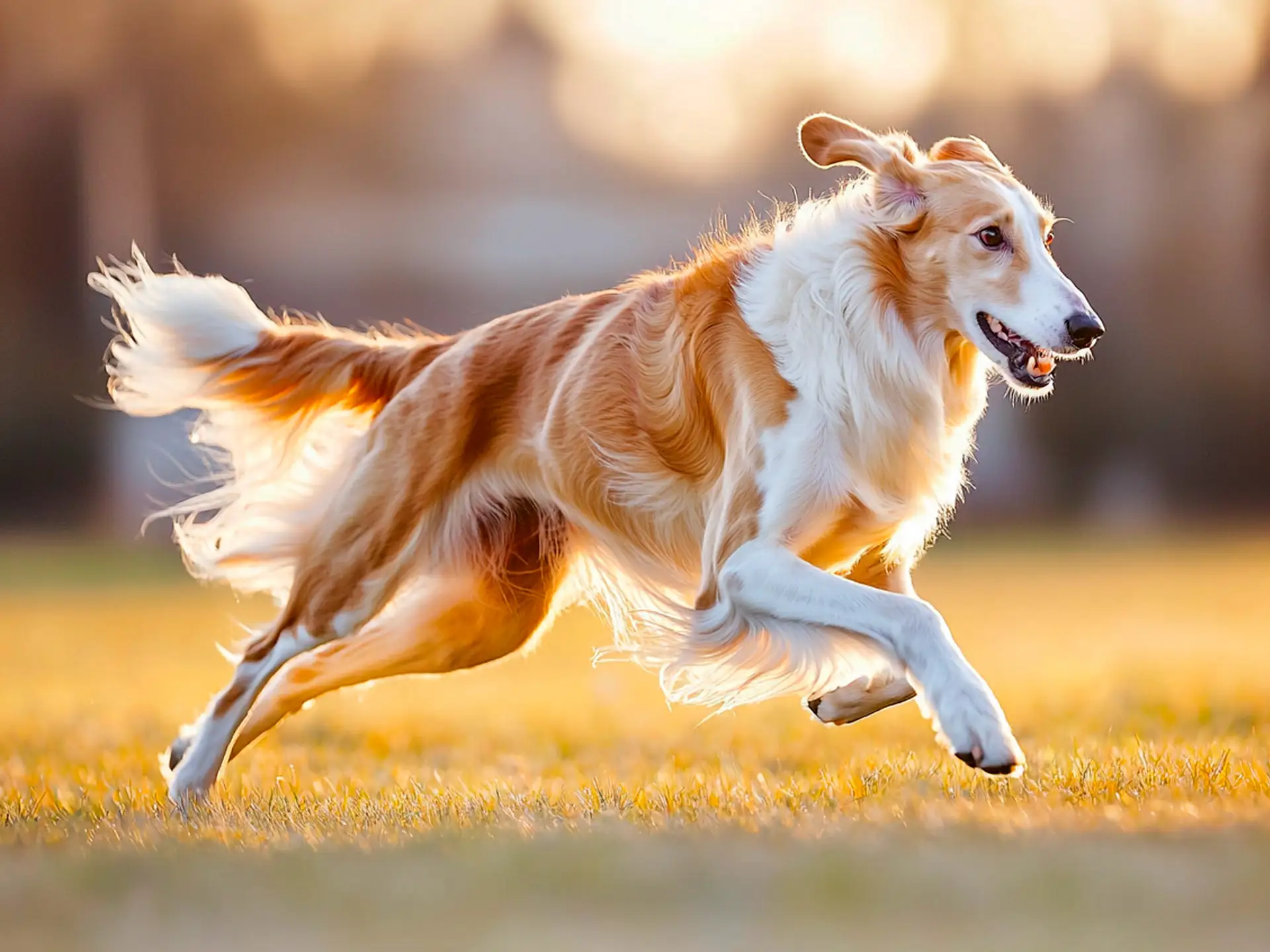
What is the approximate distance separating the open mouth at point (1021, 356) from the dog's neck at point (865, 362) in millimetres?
185

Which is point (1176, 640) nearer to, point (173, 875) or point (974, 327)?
point (974, 327)

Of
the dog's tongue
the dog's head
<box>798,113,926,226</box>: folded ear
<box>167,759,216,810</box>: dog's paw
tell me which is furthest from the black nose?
<box>167,759,216,810</box>: dog's paw

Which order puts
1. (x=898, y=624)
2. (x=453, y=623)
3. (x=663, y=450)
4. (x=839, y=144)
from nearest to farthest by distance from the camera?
1. (x=898, y=624)
2. (x=839, y=144)
3. (x=663, y=450)
4. (x=453, y=623)

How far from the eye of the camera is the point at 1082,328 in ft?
13.7

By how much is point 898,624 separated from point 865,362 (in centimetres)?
87

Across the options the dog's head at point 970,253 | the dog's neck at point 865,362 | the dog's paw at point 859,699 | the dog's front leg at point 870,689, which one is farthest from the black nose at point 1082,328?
the dog's paw at point 859,699

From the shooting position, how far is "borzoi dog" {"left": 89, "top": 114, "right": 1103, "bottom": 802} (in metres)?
4.32

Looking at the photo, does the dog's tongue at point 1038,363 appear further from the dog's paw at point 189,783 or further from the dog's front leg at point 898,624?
the dog's paw at point 189,783

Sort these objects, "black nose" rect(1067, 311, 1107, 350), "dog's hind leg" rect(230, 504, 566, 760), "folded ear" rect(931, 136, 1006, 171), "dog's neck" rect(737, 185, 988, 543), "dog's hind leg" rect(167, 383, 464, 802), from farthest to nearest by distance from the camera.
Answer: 1. "dog's hind leg" rect(230, 504, 566, 760)
2. "dog's hind leg" rect(167, 383, 464, 802)
3. "folded ear" rect(931, 136, 1006, 171)
4. "dog's neck" rect(737, 185, 988, 543)
5. "black nose" rect(1067, 311, 1107, 350)

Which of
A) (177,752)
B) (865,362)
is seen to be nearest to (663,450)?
(865,362)

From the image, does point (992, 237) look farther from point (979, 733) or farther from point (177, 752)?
point (177, 752)

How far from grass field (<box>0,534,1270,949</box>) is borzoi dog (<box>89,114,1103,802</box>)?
0.36m

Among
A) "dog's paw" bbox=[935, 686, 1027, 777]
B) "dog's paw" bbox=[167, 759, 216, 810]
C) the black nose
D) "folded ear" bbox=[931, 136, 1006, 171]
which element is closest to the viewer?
"dog's paw" bbox=[935, 686, 1027, 777]

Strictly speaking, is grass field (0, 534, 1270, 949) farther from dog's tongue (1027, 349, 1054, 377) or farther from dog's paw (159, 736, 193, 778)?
dog's tongue (1027, 349, 1054, 377)
